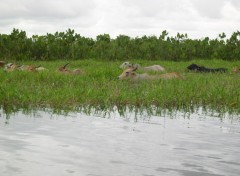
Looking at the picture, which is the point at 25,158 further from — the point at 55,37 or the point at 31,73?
the point at 55,37

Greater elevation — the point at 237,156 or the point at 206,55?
the point at 206,55

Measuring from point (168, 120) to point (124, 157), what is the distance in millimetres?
2620

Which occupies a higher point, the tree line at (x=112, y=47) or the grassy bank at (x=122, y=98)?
the tree line at (x=112, y=47)

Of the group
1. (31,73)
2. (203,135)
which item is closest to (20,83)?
(31,73)

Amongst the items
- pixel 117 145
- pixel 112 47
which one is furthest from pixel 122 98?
pixel 112 47

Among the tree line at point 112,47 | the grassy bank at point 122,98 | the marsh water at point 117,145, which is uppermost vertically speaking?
the tree line at point 112,47

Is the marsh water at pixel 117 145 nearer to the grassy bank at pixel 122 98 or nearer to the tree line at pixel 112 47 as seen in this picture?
the grassy bank at pixel 122 98

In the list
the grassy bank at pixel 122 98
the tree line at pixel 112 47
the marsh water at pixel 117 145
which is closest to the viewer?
the marsh water at pixel 117 145

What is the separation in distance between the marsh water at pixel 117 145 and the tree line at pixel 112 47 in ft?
58.5

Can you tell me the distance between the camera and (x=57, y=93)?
30.0 ft

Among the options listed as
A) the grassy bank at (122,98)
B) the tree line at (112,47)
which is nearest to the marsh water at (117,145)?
the grassy bank at (122,98)

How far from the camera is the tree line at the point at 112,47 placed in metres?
25.0

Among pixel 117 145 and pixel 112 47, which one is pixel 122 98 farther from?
pixel 112 47

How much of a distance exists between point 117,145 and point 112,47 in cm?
2062
